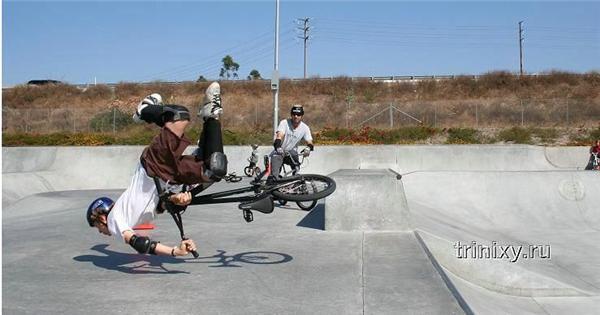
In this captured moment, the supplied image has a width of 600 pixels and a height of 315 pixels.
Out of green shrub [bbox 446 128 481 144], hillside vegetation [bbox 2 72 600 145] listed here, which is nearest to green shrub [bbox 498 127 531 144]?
hillside vegetation [bbox 2 72 600 145]

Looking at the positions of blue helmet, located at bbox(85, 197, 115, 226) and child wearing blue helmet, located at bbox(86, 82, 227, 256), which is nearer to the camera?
child wearing blue helmet, located at bbox(86, 82, 227, 256)

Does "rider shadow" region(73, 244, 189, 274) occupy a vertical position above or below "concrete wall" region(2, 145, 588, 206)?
below

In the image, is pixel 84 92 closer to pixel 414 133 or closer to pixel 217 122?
pixel 414 133

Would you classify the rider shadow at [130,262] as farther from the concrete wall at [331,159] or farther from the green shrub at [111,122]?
the green shrub at [111,122]

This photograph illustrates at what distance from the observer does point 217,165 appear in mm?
4934

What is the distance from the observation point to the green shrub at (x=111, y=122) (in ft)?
112

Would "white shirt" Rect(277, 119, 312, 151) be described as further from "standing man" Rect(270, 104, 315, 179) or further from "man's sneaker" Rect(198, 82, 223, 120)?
"man's sneaker" Rect(198, 82, 223, 120)

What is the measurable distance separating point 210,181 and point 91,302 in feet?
4.60

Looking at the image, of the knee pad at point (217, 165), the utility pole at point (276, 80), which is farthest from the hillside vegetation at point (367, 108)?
the knee pad at point (217, 165)

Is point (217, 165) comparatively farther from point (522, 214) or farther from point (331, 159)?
point (331, 159)

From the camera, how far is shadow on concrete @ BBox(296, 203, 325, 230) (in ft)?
28.1

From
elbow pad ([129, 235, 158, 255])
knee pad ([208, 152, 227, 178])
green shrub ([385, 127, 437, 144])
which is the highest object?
green shrub ([385, 127, 437, 144])

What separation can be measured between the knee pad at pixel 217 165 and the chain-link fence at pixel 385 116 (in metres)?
30.7

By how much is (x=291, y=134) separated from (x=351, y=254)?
11.3ft
